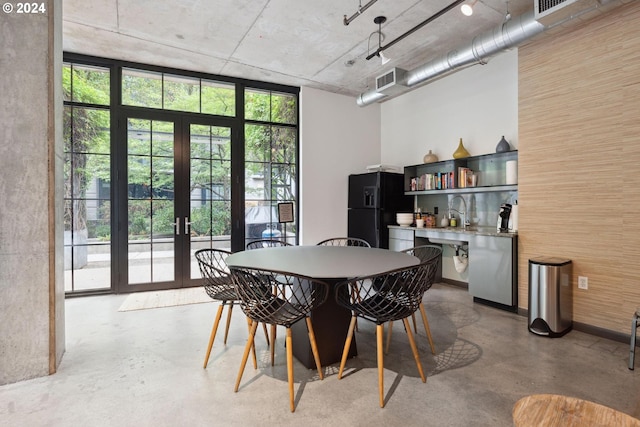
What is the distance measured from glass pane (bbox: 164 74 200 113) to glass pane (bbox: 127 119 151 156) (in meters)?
0.42

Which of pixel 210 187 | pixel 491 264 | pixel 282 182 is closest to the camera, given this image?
pixel 491 264

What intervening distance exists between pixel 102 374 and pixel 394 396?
2.13 meters

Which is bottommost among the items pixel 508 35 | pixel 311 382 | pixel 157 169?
pixel 311 382

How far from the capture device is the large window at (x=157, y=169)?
14.8 ft

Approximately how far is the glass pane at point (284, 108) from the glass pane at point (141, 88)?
1753 mm

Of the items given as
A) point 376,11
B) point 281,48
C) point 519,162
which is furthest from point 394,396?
point 281,48

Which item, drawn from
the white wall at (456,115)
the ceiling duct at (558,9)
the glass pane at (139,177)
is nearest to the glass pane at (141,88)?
the glass pane at (139,177)

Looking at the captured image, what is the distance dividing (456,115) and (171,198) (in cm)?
446

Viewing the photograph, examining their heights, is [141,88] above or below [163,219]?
above

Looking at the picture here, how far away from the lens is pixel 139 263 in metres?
4.77

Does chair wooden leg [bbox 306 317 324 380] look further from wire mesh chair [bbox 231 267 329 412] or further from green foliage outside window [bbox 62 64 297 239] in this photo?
green foliage outside window [bbox 62 64 297 239]

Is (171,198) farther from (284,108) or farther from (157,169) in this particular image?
(284,108)

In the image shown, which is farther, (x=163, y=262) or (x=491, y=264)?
(x=163, y=262)

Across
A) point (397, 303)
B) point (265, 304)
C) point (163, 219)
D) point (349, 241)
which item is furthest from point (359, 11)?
point (163, 219)
